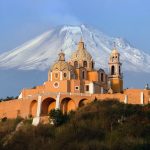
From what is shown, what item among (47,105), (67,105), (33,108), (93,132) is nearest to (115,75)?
(67,105)

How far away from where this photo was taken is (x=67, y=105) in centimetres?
7894

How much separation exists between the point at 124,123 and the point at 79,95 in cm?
908

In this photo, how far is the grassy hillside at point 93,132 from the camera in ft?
216

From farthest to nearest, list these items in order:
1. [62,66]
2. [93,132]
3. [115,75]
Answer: [115,75], [62,66], [93,132]

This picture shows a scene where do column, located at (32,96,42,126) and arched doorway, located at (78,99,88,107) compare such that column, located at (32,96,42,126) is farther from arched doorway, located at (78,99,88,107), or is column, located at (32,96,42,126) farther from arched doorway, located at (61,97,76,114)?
arched doorway, located at (78,99,88,107)

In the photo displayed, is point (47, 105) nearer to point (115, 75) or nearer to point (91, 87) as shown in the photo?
point (91, 87)

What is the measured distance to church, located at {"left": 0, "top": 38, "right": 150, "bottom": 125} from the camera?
77938 millimetres

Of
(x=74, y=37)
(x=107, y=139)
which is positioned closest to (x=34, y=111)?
(x=107, y=139)

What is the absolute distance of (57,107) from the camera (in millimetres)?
77688

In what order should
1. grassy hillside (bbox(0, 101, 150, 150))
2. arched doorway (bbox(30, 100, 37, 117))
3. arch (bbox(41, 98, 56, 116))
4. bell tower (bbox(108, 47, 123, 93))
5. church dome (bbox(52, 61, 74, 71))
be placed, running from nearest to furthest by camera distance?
grassy hillside (bbox(0, 101, 150, 150))
arch (bbox(41, 98, 56, 116))
arched doorway (bbox(30, 100, 37, 117))
church dome (bbox(52, 61, 74, 71))
bell tower (bbox(108, 47, 123, 93))

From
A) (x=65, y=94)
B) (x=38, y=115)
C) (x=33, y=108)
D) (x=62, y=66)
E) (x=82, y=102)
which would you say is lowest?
(x=38, y=115)

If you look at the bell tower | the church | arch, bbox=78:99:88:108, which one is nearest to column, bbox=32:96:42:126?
the church

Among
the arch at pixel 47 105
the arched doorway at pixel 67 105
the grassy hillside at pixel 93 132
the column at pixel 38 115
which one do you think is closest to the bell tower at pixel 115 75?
the arched doorway at pixel 67 105

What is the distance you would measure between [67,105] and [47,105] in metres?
2.20
